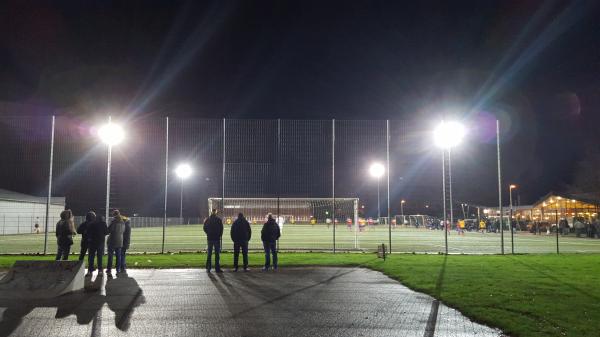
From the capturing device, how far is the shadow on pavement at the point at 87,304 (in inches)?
311

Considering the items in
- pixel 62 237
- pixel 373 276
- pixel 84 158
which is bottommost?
pixel 373 276

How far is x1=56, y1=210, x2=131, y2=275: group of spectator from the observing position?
43.7 feet

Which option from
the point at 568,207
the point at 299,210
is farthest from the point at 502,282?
the point at 568,207

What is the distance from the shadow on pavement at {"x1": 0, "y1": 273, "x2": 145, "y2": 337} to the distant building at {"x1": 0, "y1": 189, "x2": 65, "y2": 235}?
4000 cm

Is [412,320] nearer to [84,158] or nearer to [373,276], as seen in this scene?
[373,276]

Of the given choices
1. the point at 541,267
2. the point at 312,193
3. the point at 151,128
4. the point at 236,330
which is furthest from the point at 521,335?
the point at 312,193

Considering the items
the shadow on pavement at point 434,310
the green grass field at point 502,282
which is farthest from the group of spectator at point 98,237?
the shadow on pavement at point 434,310

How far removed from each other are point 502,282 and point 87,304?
9.92 meters

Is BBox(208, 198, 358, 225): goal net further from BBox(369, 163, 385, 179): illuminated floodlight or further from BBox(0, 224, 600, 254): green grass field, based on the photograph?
BBox(369, 163, 385, 179): illuminated floodlight

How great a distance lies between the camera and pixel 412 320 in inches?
320

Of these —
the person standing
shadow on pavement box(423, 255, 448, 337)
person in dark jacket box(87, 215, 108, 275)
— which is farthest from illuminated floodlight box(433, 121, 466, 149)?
person in dark jacket box(87, 215, 108, 275)

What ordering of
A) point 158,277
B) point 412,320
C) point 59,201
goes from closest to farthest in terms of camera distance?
point 412,320
point 158,277
point 59,201

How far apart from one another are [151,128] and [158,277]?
37.7 feet

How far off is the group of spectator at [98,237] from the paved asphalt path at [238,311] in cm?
113
